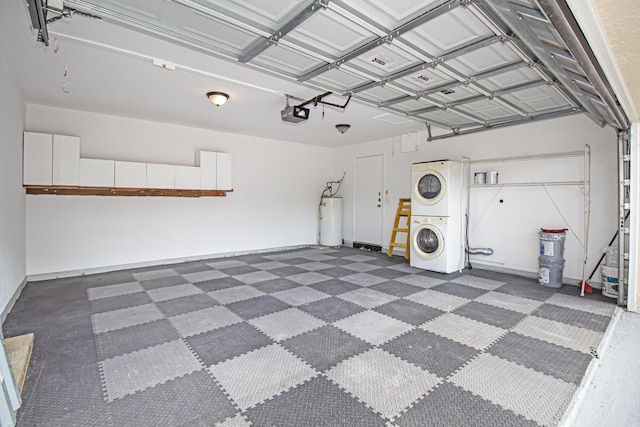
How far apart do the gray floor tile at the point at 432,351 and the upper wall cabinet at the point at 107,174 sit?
503cm

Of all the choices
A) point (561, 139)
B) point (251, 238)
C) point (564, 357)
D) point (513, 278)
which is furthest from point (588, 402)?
point (251, 238)

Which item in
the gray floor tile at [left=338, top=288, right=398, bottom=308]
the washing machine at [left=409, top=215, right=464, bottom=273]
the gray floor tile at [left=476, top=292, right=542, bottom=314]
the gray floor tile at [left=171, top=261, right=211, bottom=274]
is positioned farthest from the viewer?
Result: the gray floor tile at [left=171, top=261, right=211, bottom=274]

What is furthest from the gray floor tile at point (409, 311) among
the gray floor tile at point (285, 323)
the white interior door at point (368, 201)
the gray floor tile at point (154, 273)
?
the white interior door at point (368, 201)

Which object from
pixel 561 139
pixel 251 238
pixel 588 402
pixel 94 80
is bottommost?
pixel 588 402

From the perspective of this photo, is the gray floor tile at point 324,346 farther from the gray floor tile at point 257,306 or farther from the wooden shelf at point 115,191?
the wooden shelf at point 115,191

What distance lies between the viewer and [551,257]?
4.67m

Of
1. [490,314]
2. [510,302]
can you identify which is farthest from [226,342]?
[510,302]

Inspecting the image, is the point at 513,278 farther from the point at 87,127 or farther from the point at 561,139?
the point at 87,127

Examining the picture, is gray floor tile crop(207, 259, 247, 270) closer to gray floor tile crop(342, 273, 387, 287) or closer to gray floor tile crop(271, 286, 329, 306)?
gray floor tile crop(271, 286, 329, 306)

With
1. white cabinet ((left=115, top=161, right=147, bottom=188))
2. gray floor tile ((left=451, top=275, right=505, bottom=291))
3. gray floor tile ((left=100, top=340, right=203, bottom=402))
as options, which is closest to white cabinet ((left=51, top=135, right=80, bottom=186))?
white cabinet ((left=115, top=161, right=147, bottom=188))

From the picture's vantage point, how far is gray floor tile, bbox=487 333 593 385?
2.40 meters

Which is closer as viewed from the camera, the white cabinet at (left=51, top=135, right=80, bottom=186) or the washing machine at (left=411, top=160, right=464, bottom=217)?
the white cabinet at (left=51, top=135, right=80, bottom=186)

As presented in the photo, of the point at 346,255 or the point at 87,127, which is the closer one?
the point at 87,127

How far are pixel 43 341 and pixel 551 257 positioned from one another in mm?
6316
